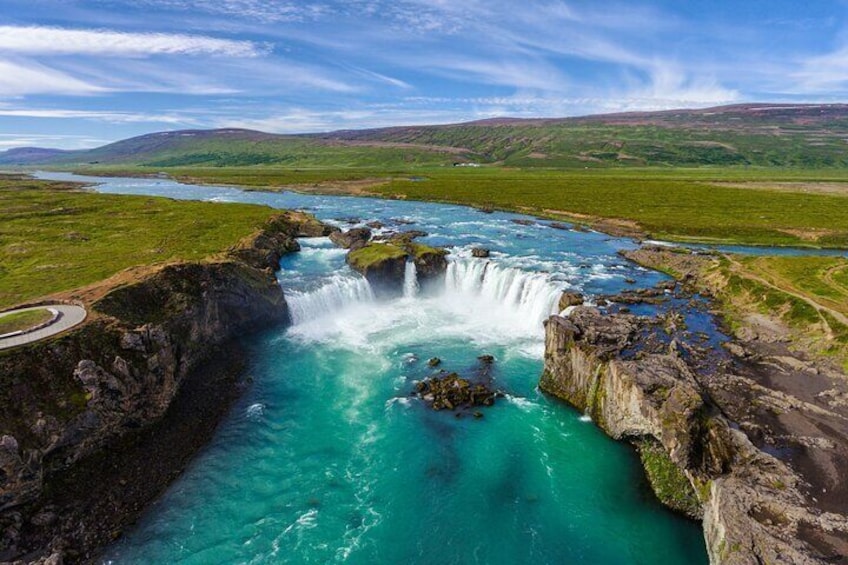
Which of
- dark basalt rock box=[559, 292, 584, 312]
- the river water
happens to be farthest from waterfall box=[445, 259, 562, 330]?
dark basalt rock box=[559, 292, 584, 312]

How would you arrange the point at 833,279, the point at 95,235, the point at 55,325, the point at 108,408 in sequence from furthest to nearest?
the point at 95,235, the point at 833,279, the point at 55,325, the point at 108,408

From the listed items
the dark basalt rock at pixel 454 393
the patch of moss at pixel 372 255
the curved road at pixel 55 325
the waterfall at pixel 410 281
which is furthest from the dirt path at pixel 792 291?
the curved road at pixel 55 325

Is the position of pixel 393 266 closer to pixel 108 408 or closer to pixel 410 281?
pixel 410 281

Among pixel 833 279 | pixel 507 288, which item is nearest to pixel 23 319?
pixel 507 288

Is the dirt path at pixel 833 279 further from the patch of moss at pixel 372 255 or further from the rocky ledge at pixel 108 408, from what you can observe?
the rocky ledge at pixel 108 408

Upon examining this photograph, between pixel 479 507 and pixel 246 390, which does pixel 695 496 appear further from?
pixel 246 390

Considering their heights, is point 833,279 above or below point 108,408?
above

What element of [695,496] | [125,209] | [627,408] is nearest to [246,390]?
[627,408]
